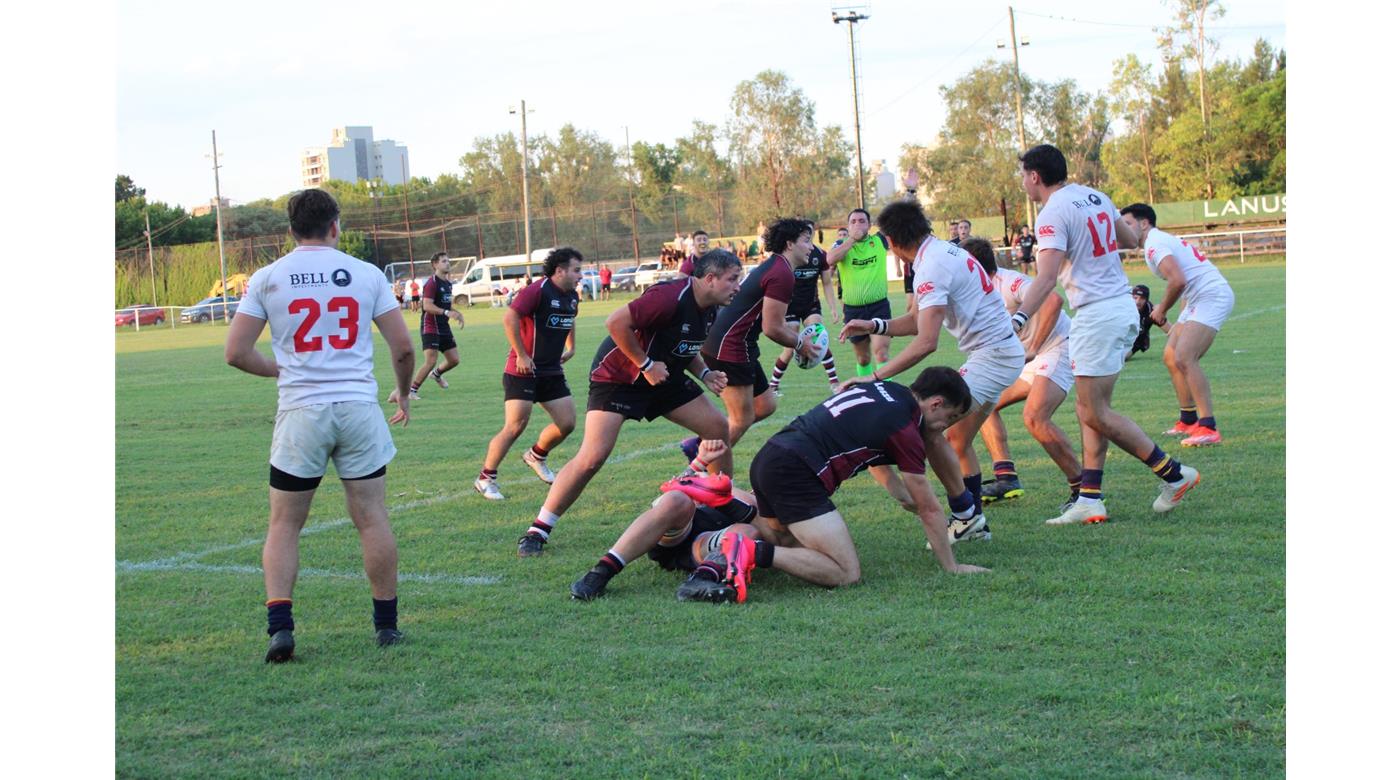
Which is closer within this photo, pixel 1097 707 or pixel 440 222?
pixel 1097 707

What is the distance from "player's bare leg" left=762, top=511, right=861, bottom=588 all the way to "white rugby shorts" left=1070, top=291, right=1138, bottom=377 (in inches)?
80.3

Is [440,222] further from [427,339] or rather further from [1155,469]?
[1155,469]

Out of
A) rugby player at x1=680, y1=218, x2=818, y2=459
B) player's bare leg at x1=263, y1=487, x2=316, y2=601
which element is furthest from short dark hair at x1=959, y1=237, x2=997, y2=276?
player's bare leg at x1=263, y1=487, x2=316, y2=601

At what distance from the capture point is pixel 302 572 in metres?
6.57

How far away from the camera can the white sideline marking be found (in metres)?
6.32

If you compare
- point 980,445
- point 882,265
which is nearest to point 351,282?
point 980,445

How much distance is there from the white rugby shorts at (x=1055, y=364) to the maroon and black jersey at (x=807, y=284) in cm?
693

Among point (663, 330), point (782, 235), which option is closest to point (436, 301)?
point (782, 235)

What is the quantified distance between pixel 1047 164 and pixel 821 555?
2.78m

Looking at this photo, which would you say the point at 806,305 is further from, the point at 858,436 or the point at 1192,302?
the point at 858,436

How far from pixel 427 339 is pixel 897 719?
42.7 ft

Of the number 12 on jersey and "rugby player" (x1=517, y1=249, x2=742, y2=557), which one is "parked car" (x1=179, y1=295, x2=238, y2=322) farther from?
the number 12 on jersey

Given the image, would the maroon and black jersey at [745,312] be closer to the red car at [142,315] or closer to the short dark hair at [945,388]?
the short dark hair at [945,388]

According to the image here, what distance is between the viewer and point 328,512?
27.1 ft
